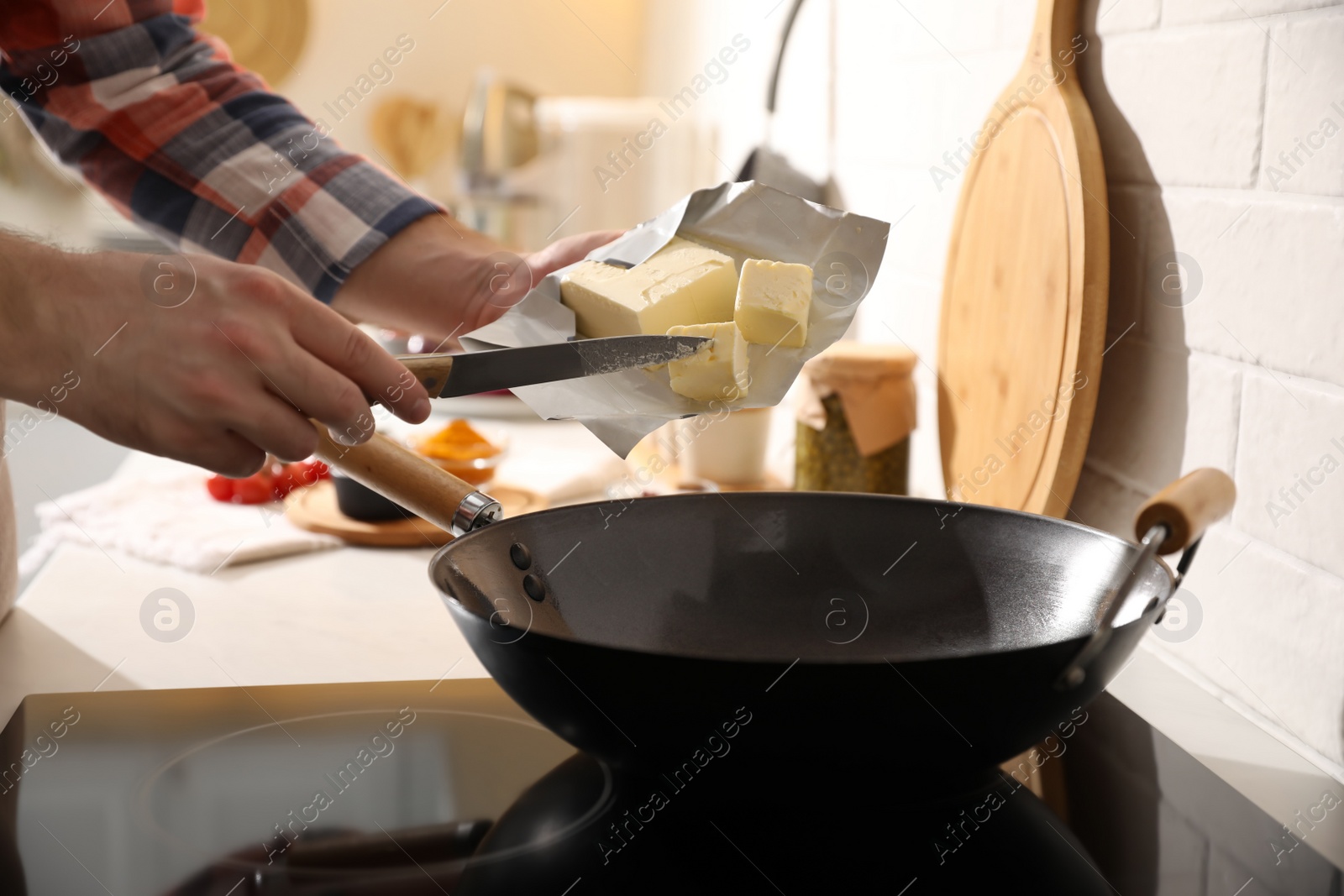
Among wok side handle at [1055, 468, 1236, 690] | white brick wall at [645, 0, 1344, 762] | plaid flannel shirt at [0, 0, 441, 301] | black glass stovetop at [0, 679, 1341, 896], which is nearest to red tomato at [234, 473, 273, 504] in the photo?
plaid flannel shirt at [0, 0, 441, 301]

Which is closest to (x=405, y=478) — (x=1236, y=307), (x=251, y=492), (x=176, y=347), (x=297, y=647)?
(x=176, y=347)

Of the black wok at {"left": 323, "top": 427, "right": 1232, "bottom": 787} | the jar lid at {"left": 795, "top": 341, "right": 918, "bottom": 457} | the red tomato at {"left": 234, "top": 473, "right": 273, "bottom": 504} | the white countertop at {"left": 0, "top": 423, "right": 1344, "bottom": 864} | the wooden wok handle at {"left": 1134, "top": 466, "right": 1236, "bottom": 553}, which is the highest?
the wooden wok handle at {"left": 1134, "top": 466, "right": 1236, "bottom": 553}

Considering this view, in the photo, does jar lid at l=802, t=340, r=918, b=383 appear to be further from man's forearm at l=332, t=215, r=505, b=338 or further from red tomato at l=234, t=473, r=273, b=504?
red tomato at l=234, t=473, r=273, b=504

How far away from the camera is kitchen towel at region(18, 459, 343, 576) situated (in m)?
1.01

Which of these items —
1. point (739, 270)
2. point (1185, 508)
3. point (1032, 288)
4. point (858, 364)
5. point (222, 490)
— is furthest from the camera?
point (222, 490)

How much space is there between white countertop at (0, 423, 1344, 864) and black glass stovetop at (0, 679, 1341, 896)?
0.15 feet

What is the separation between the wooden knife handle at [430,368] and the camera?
0.57 metres

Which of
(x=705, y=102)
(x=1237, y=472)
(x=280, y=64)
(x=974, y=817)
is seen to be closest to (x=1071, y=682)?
(x=974, y=817)

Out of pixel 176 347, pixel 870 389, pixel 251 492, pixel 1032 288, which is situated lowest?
pixel 251 492

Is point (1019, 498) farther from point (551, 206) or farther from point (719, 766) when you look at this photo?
point (551, 206)

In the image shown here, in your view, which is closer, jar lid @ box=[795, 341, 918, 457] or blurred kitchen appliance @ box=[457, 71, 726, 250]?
jar lid @ box=[795, 341, 918, 457]

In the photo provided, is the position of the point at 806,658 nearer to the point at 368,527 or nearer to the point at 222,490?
the point at 368,527

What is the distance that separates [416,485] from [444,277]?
298mm

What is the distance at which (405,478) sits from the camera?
2.11 feet
